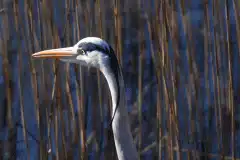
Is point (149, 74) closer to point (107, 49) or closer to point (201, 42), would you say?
point (201, 42)

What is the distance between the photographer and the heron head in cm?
324

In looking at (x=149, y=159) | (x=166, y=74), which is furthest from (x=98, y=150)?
(x=166, y=74)

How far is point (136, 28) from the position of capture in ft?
19.6

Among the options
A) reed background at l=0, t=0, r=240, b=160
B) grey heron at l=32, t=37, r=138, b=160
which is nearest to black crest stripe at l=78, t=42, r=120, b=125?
grey heron at l=32, t=37, r=138, b=160

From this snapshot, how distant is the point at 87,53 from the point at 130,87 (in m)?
2.24

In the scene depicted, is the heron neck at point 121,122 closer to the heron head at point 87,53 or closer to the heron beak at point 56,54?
the heron head at point 87,53

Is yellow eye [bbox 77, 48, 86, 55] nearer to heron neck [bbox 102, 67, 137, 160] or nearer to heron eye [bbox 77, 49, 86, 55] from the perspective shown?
heron eye [bbox 77, 49, 86, 55]

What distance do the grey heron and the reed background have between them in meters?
0.35

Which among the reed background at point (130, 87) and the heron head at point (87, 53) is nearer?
the heron head at point (87, 53)

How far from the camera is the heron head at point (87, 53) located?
324 cm

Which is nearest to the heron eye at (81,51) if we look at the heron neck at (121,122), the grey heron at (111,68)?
the grey heron at (111,68)

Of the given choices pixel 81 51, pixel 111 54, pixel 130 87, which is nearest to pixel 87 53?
pixel 81 51

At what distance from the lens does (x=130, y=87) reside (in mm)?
5535

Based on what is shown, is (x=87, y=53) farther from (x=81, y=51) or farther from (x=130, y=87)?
(x=130, y=87)
